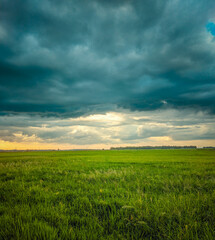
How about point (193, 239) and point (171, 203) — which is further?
point (171, 203)

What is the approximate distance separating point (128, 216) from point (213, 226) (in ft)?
6.47

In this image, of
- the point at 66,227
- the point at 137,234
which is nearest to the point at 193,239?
the point at 137,234

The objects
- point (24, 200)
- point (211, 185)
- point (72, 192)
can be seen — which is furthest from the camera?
point (211, 185)

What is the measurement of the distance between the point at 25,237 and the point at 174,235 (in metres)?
3.16

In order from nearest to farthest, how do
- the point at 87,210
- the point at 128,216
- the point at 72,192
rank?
the point at 128,216 < the point at 87,210 < the point at 72,192

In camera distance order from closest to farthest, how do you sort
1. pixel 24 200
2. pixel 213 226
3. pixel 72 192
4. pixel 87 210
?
pixel 213 226
pixel 87 210
pixel 24 200
pixel 72 192

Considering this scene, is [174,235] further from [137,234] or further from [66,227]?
[66,227]

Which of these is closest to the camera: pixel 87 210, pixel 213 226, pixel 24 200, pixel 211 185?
pixel 213 226

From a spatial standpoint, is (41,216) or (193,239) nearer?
(193,239)

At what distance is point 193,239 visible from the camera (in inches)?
117

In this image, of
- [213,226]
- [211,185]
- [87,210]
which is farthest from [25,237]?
[211,185]

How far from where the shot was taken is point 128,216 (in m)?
3.85

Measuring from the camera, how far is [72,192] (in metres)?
5.68

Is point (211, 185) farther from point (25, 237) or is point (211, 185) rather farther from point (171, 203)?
point (25, 237)
